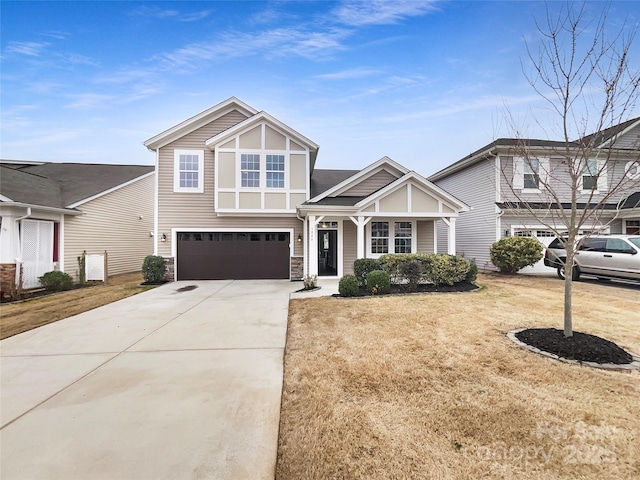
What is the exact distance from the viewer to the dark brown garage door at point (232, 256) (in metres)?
12.4

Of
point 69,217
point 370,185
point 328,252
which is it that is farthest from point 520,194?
point 69,217

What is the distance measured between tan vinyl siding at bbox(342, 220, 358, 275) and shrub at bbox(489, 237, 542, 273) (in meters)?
6.01

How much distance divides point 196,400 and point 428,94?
1565 cm

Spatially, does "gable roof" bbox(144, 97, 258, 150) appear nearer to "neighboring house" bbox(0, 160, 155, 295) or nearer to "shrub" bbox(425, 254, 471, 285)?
"neighboring house" bbox(0, 160, 155, 295)

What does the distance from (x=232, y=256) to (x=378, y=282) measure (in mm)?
6724

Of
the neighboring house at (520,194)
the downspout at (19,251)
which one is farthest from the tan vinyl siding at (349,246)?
the downspout at (19,251)

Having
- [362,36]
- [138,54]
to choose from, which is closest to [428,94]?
[362,36]

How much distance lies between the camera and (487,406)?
2.91 m

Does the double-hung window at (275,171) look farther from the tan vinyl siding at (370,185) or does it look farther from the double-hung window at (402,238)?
the double-hung window at (402,238)

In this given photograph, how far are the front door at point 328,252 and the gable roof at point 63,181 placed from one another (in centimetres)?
1016

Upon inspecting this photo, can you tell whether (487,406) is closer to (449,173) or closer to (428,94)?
(428,94)

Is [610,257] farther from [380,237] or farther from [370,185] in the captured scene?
[370,185]

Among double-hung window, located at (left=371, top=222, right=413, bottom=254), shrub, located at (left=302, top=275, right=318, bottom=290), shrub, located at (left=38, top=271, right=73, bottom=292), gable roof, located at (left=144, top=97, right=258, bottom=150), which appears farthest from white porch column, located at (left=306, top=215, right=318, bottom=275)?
shrub, located at (left=38, top=271, right=73, bottom=292)

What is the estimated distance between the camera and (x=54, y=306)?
789 centimetres
